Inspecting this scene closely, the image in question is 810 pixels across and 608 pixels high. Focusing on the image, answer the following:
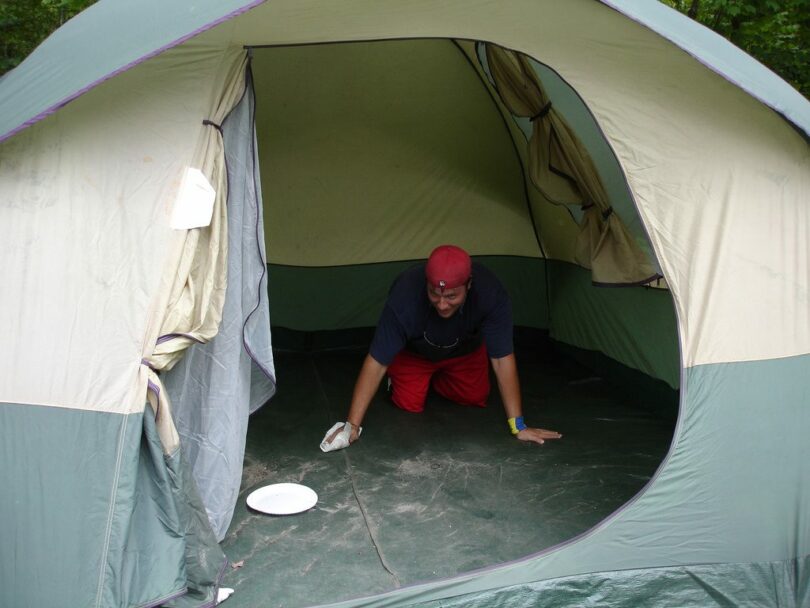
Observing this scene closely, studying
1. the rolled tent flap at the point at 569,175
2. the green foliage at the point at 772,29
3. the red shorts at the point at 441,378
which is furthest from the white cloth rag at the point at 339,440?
the green foliage at the point at 772,29

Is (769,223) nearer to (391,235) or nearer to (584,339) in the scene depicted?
(584,339)

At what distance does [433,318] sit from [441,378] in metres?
0.58

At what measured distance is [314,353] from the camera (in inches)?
182

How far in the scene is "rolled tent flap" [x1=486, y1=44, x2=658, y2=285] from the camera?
3.40m

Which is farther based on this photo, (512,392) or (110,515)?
(512,392)

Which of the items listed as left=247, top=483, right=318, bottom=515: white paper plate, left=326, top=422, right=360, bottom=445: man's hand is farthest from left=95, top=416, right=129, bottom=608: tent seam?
left=326, top=422, right=360, bottom=445: man's hand

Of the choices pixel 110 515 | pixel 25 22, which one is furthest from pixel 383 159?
pixel 25 22

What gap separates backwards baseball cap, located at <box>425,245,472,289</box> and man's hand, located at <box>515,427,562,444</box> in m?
0.77

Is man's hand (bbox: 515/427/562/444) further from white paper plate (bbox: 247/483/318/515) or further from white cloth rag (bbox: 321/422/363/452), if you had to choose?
white paper plate (bbox: 247/483/318/515)

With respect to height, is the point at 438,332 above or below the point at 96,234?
below

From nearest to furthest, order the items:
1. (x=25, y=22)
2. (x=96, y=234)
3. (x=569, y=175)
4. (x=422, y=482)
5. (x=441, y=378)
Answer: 1. (x=96, y=234)
2. (x=422, y=482)
3. (x=569, y=175)
4. (x=441, y=378)
5. (x=25, y=22)

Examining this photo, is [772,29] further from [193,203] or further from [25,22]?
[25,22]

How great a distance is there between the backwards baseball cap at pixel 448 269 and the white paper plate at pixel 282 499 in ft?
2.78

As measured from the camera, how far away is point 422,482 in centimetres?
314
